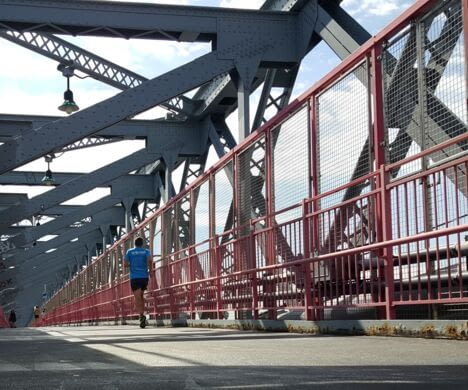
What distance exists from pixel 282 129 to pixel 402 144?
332 centimetres

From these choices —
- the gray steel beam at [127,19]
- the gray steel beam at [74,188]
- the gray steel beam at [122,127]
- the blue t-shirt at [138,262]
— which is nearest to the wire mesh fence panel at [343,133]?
the blue t-shirt at [138,262]

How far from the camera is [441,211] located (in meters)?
6.95

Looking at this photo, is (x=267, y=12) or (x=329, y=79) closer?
(x=329, y=79)

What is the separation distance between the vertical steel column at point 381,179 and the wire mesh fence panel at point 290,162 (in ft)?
5.92

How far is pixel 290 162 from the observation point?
421 inches

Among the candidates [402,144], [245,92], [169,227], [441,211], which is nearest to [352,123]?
[402,144]

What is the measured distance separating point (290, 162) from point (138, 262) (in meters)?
6.36

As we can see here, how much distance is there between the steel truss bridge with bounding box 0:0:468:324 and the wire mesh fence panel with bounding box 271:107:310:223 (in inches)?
1.4

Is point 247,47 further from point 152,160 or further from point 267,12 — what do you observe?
point 152,160

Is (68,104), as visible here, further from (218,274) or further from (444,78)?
(444,78)

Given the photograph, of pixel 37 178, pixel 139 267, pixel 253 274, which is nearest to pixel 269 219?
pixel 253 274

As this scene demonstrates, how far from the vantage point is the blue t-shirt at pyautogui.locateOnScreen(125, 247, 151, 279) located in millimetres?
16172

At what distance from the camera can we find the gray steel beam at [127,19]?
1598 centimetres

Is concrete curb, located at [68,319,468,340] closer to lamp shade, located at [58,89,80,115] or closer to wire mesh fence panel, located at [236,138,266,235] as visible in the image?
wire mesh fence panel, located at [236,138,266,235]
